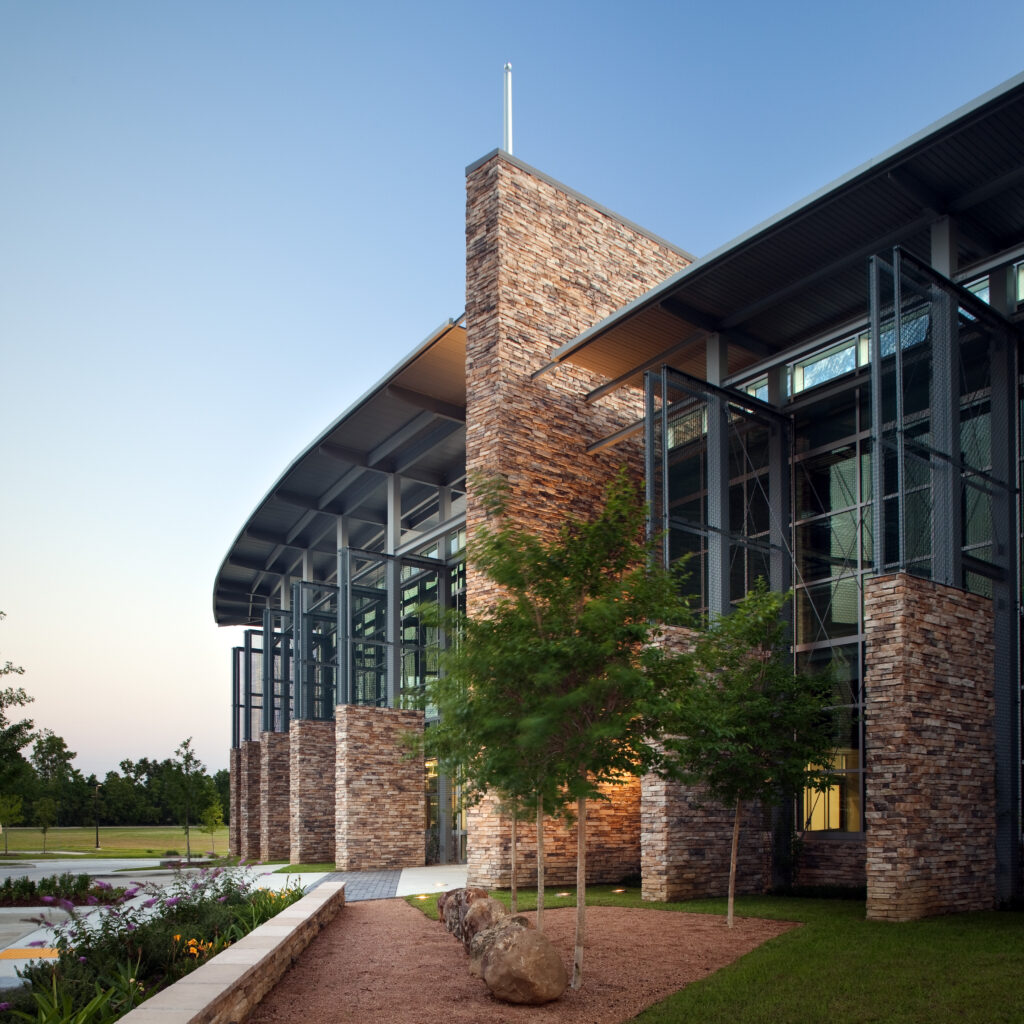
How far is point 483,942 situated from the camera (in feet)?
32.0

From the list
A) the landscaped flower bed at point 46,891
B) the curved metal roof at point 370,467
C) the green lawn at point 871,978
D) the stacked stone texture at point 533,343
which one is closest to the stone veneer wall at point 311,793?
the curved metal roof at point 370,467

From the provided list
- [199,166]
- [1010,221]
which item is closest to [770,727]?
[1010,221]

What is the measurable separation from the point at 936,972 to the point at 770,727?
495 centimetres

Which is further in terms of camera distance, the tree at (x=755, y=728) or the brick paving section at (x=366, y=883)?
the brick paving section at (x=366, y=883)

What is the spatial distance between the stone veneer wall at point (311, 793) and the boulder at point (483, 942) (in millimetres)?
23053

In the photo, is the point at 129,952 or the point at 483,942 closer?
the point at 129,952

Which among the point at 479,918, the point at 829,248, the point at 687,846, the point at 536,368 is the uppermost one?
the point at 829,248

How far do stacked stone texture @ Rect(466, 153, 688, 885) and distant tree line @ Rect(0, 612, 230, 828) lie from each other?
19.1 m

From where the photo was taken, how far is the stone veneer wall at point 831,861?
17.5 m

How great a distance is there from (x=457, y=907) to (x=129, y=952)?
15.2 ft

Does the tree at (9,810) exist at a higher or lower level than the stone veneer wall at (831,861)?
lower

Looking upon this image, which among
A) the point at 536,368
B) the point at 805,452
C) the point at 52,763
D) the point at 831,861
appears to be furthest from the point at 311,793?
the point at 52,763

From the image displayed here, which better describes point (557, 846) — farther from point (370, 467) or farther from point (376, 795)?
point (370, 467)

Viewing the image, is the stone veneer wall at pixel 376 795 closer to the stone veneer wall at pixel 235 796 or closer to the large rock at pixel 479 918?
the large rock at pixel 479 918
